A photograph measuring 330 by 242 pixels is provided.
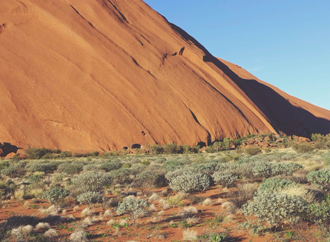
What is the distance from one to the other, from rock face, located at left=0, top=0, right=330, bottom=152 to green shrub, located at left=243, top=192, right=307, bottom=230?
24823 millimetres

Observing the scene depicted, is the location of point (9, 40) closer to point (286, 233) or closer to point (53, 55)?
point (53, 55)

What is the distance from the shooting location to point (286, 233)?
15.2 feet

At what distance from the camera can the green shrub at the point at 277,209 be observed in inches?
183

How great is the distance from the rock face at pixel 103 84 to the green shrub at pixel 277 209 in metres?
24.8

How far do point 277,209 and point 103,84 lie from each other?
29739mm

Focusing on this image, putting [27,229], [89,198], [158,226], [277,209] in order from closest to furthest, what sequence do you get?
[277,209], [27,229], [158,226], [89,198]

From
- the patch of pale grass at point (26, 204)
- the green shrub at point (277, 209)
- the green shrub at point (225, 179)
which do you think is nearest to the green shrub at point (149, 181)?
the green shrub at point (225, 179)

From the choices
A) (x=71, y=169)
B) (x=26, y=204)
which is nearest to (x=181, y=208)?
(x=26, y=204)

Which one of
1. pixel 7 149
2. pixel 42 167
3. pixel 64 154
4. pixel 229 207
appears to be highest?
pixel 229 207

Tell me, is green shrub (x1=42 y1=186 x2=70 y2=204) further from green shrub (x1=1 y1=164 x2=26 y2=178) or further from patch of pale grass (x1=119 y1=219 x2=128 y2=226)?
green shrub (x1=1 y1=164 x2=26 y2=178)

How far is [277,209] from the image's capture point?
15.4 ft

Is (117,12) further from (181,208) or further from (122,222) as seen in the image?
(122,222)

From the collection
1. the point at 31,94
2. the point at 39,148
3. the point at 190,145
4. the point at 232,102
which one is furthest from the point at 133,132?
the point at 232,102

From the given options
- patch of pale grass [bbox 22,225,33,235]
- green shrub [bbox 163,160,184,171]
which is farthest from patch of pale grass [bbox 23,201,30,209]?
green shrub [bbox 163,160,184,171]
